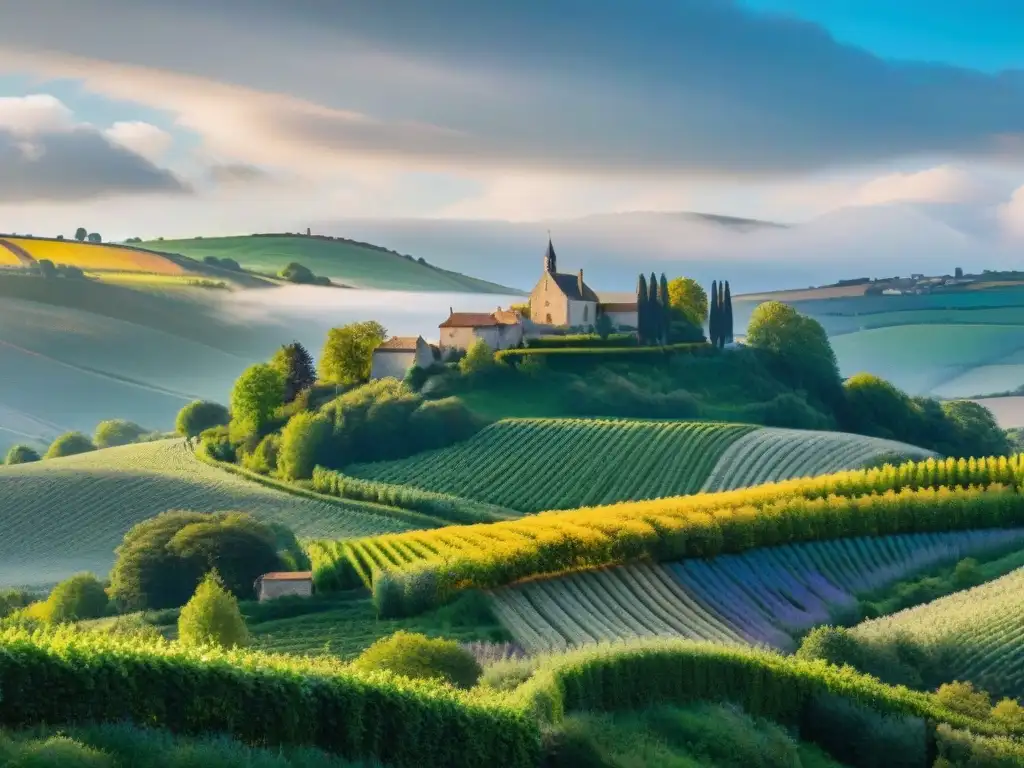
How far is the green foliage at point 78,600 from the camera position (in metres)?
46.2

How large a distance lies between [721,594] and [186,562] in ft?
62.8

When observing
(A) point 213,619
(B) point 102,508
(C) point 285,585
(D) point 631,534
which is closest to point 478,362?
(B) point 102,508

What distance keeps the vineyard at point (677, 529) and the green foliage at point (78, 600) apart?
24.8 ft

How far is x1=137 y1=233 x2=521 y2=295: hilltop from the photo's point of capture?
15062 centimetres

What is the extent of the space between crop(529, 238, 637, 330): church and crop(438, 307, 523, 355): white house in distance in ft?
15.7

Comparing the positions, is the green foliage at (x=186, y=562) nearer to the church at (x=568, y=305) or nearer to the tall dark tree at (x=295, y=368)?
the tall dark tree at (x=295, y=368)

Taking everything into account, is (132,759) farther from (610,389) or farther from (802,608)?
(610,389)

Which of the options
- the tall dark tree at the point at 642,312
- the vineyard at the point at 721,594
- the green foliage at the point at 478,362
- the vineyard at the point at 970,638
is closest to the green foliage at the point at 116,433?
the green foliage at the point at 478,362

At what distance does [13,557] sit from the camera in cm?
5966

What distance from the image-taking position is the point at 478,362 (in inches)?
3307

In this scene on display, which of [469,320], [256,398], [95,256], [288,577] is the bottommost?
[288,577]

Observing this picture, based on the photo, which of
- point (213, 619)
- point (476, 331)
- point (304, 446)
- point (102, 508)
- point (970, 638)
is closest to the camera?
point (213, 619)

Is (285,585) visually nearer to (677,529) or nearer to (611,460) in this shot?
(677,529)

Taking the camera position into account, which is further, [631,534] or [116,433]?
[116,433]
